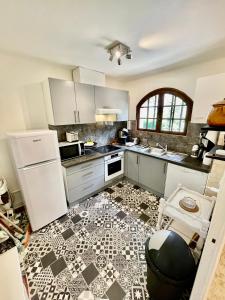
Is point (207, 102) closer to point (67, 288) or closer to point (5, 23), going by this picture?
point (5, 23)

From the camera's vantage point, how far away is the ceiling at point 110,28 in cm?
107

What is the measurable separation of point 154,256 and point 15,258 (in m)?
0.97

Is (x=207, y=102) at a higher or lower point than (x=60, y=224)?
higher

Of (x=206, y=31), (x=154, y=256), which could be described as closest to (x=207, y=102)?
(x=206, y=31)

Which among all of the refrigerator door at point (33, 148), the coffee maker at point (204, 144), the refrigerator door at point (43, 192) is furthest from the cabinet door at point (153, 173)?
the refrigerator door at point (33, 148)

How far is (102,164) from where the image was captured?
2.65 metres

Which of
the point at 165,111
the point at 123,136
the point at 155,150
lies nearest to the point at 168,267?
the point at 155,150

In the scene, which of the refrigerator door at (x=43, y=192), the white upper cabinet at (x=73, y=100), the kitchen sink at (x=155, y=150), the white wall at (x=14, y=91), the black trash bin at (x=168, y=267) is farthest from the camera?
the kitchen sink at (x=155, y=150)

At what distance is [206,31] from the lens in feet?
4.58

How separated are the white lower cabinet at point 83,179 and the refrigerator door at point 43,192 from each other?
15 cm

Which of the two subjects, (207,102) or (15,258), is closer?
(15,258)

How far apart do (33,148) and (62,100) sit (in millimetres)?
896

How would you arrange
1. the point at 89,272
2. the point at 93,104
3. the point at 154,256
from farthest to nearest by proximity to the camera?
1. the point at 93,104
2. the point at 89,272
3. the point at 154,256

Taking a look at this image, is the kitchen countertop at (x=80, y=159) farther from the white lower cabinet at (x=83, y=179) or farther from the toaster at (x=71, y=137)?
the toaster at (x=71, y=137)
